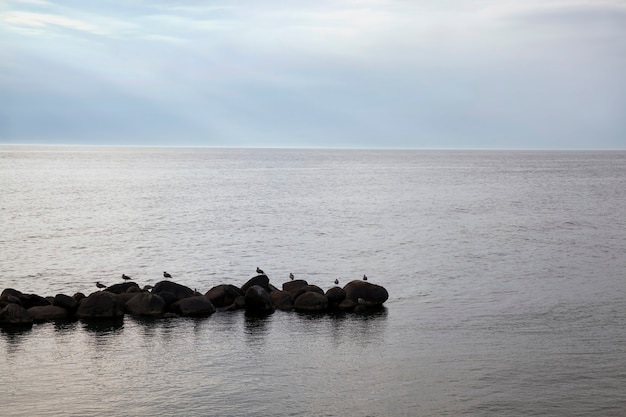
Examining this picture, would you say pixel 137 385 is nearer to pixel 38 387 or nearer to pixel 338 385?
pixel 38 387

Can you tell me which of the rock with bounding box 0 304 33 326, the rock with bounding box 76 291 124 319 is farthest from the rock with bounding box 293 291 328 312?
the rock with bounding box 0 304 33 326

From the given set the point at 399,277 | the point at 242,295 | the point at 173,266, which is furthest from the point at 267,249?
the point at 242,295


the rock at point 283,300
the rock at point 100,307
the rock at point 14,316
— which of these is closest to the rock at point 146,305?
the rock at point 100,307

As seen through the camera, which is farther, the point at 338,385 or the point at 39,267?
the point at 39,267

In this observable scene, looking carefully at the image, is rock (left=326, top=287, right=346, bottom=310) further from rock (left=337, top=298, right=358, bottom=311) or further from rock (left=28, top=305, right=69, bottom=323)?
rock (left=28, top=305, right=69, bottom=323)

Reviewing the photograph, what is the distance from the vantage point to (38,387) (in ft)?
83.3

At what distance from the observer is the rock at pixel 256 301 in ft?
119

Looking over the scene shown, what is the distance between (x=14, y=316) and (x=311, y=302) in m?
13.0

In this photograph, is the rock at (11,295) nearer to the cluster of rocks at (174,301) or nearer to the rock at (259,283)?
the cluster of rocks at (174,301)

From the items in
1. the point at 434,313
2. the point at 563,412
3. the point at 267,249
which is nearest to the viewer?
the point at 563,412

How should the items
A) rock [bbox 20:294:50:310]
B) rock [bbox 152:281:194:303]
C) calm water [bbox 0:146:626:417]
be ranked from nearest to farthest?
calm water [bbox 0:146:626:417] < rock [bbox 20:294:50:310] < rock [bbox 152:281:194:303]

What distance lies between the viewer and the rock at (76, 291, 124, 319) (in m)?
34.8

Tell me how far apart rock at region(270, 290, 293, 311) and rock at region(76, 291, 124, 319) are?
708cm

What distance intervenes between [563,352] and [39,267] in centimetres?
3196
